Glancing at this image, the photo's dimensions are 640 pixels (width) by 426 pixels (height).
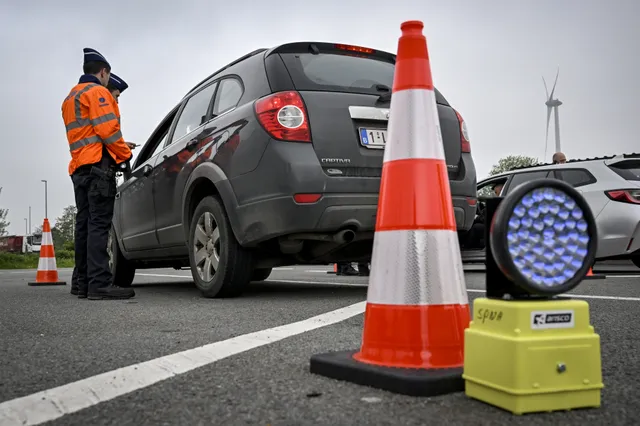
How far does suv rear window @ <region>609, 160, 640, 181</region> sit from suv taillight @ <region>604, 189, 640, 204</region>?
0.24 meters

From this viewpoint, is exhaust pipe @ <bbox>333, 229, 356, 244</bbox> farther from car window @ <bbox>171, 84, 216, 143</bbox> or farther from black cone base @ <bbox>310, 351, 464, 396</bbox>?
black cone base @ <bbox>310, 351, 464, 396</bbox>

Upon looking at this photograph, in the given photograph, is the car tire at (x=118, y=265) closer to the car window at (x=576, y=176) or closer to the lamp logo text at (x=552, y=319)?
the car window at (x=576, y=176)

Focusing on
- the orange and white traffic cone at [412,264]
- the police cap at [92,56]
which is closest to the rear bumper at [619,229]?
the police cap at [92,56]

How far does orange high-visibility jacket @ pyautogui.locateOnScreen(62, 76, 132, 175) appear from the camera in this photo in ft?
18.2

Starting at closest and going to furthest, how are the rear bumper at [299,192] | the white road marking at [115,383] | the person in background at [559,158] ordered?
the white road marking at [115,383], the rear bumper at [299,192], the person in background at [559,158]

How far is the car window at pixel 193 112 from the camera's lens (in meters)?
5.92

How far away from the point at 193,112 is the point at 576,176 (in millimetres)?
5378

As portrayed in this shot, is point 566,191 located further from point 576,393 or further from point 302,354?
point 302,354

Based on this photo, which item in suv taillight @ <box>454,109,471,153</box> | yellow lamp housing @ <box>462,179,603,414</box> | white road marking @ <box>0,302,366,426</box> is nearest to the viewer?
yellow lamp housing @ <box>462,179,603,414</box>

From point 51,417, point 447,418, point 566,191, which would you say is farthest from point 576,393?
point 51,417

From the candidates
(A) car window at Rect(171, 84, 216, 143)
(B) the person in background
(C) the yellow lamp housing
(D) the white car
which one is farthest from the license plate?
(B) the person in background

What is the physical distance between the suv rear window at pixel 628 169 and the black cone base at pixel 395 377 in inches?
296

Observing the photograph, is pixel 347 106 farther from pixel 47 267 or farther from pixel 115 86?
pixel 47 267

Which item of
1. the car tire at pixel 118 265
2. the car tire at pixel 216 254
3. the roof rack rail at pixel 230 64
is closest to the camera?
the car tire at pixel 216 254
